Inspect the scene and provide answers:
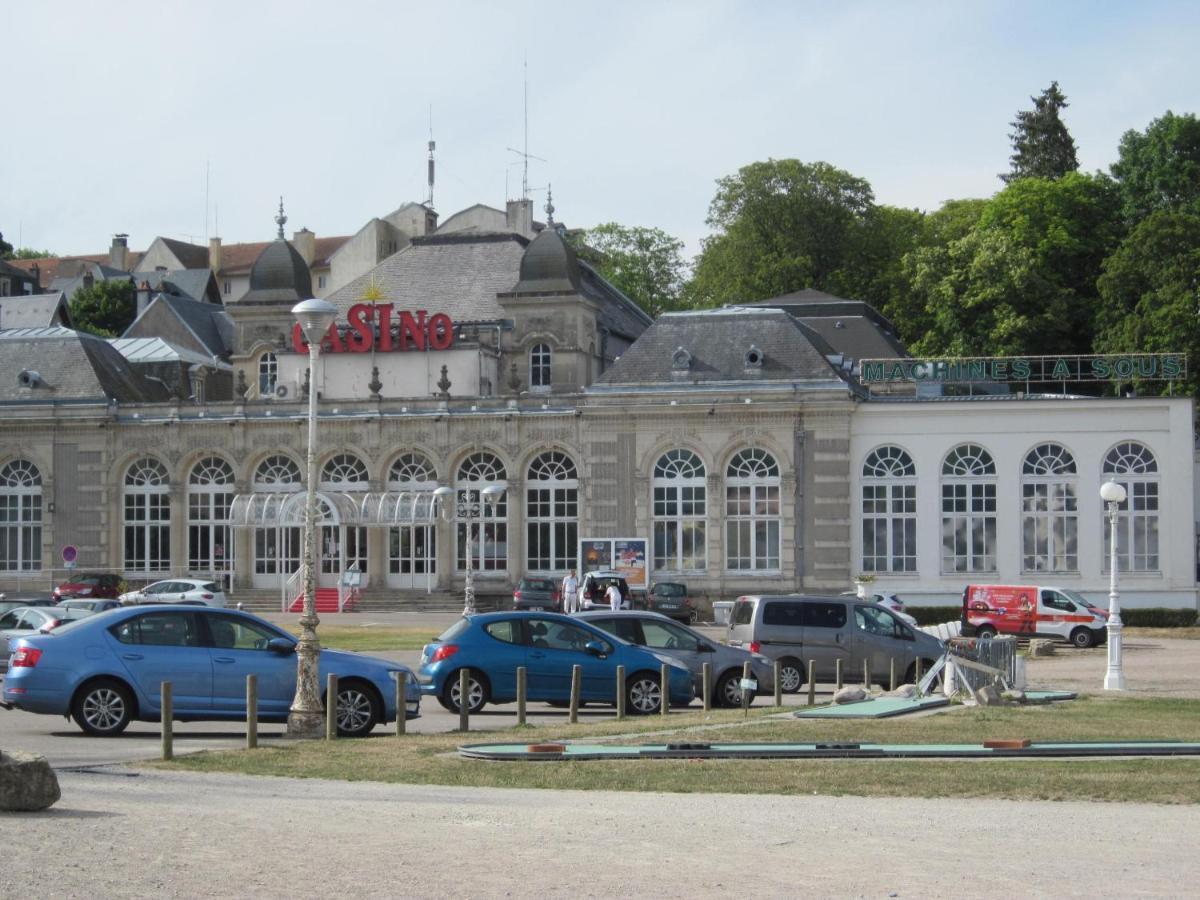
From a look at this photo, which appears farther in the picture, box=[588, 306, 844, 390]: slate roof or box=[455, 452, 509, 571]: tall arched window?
box=[455, 452, 509, 571]: tall arched window

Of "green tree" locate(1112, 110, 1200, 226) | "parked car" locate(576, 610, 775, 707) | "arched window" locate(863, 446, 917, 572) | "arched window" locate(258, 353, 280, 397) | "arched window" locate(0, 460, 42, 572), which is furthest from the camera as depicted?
"green tree" locate(1112, 110, 1200, 226)

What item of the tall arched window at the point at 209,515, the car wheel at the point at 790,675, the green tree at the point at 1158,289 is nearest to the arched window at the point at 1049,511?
→ the green tree at the point at 1158,289

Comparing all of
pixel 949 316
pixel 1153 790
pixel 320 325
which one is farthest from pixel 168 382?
pixel 1153 790

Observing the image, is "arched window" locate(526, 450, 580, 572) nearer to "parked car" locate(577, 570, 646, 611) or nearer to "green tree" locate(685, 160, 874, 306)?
"parked car" locate(577, 570, 646, 611)

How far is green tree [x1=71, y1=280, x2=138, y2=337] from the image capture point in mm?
106312

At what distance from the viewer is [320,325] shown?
23828 millimetres

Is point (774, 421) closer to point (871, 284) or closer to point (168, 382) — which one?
point (168, 382)

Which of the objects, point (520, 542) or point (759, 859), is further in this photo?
point (520, 542)

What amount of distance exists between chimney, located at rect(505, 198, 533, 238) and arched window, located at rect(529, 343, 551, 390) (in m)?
15.6

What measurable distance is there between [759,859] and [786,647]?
20.2 m

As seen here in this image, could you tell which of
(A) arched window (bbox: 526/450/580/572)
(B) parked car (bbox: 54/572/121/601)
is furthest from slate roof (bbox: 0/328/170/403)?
(A) arched window (bbox: 526/450/580/572)

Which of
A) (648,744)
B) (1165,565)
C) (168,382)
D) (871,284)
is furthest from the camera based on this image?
(871,284)

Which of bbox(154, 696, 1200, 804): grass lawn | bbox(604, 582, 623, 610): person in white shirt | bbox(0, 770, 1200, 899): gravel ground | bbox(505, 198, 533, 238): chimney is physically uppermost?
bbox(505, 198, 533, 238): chimney

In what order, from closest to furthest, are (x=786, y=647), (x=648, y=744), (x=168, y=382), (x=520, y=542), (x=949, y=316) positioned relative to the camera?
1. (x=648, y=744)
2. (x=786, y=647)
3. (x=520, y=542)
4. (x=168, y=382)
5. (x=949, y=316)
